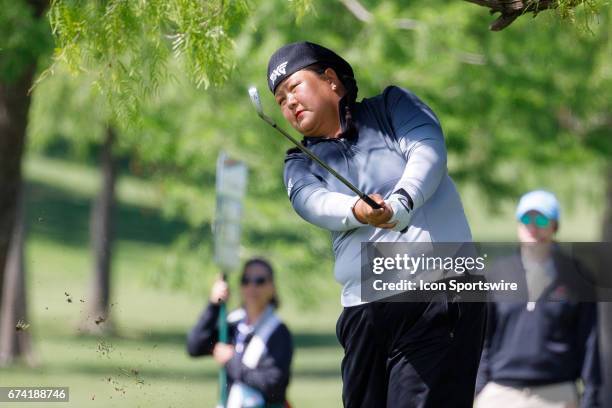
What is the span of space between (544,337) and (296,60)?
2.76m

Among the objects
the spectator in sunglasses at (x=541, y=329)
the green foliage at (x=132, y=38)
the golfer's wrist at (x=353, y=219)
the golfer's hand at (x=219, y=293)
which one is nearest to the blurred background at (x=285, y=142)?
the golfer's hand at (x=219, y=293)

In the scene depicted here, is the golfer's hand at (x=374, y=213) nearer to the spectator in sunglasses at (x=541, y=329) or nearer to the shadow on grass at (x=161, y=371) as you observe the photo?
the spectator in sunglasses at (x=541, y=329)

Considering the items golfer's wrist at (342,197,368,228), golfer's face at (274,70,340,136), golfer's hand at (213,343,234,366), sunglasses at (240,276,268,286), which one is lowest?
golfer's hand at (213,343,234,366)

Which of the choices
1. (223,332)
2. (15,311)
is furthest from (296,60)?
(15,311)

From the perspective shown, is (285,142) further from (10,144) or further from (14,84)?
(14,84)

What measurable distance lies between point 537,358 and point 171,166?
493 inches

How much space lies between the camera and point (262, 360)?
7266 mm

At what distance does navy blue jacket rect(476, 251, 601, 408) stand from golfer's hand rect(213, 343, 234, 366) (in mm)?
1463

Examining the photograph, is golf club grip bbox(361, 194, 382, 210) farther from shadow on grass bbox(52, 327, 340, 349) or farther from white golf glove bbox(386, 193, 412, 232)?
shadow on grass bbox(52, 327, 340, 349)

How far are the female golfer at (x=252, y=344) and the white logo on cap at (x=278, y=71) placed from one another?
8.95 feet

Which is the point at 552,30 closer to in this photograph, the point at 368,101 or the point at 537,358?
the point at 537,358

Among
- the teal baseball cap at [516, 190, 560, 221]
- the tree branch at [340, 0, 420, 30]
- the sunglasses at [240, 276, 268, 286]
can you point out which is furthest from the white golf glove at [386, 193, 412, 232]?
the tree branch at [340, 0, 420, 30]

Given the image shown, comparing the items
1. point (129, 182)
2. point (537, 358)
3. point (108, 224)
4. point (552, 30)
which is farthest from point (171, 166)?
point (129, 182)

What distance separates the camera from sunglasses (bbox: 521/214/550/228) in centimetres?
691
